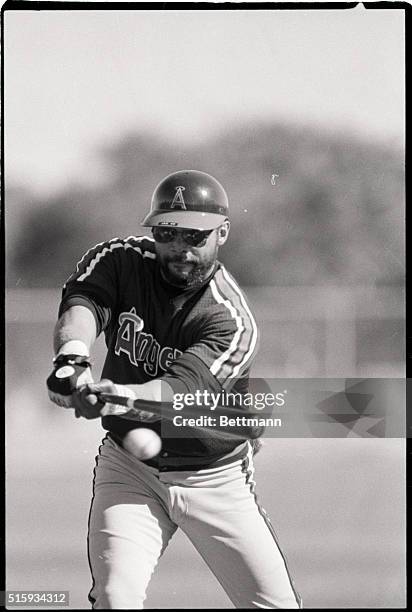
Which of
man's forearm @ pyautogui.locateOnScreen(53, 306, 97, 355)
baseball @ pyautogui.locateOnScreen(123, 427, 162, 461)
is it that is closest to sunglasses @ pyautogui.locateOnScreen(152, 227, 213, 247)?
man's forearm @ pyautogui.locateOnScreen(53, 306, 97, 355)

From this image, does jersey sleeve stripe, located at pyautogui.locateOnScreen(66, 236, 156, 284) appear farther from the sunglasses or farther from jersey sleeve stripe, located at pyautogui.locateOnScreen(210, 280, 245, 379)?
jersey sleeve stripe, located at pyautogui.locateOnScreen(210, 280, 245, 379)


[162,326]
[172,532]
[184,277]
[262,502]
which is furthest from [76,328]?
[262,502]

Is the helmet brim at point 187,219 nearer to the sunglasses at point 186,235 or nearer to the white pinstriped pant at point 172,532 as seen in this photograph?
the sunglasses at point 186,235

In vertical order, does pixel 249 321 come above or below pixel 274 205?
below

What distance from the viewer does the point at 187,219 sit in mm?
3068

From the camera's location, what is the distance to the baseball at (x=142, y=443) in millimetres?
3018

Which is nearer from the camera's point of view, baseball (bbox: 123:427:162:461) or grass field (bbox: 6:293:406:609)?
baseball (bbox: 123:427:162:461)

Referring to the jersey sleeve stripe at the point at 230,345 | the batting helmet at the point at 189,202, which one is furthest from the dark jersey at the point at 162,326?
the batting helmet at the point at 189,202

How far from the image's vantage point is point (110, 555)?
9.52ft

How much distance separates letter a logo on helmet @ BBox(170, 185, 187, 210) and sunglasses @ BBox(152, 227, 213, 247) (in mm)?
77

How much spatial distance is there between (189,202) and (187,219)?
0.06m

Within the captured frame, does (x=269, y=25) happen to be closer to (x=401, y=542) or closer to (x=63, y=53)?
(x=63, y=53)

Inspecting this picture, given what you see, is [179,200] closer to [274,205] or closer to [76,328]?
[274,205]

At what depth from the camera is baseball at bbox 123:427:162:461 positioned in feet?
9.90
